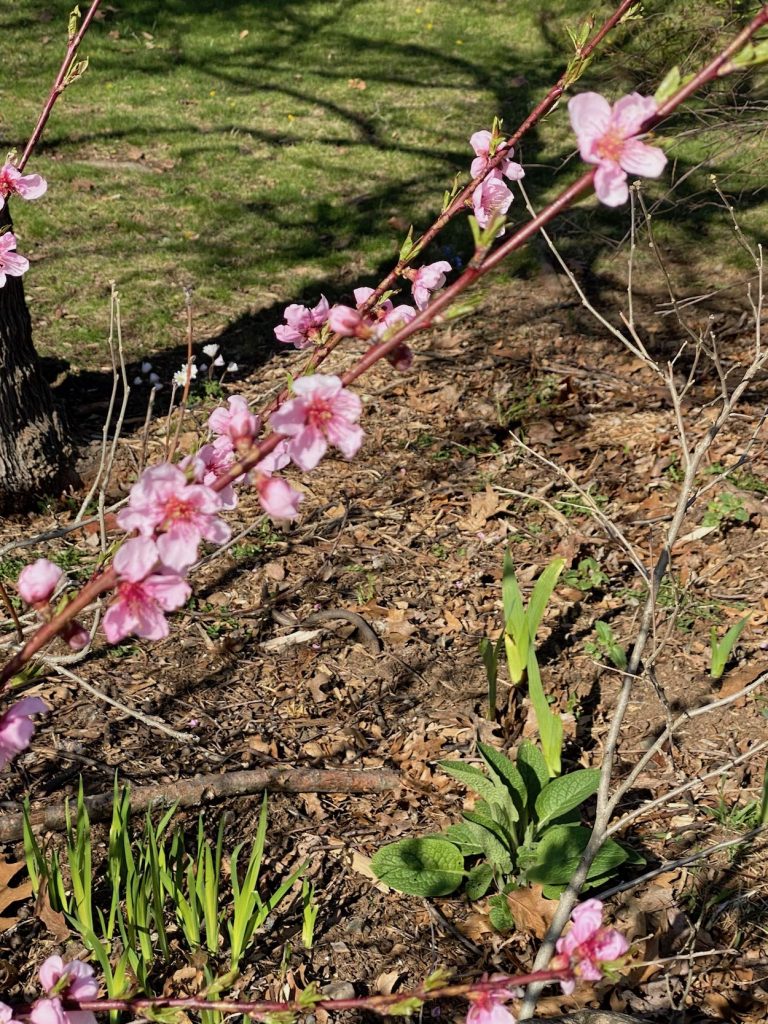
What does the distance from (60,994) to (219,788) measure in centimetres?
141

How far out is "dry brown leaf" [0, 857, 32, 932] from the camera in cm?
247

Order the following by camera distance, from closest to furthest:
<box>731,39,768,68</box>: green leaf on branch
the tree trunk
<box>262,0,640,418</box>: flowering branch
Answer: <box>731,39,768,68</box>: green leaf on branch
<box>262,0,640,418</box>: flowering branch
the tree trunk

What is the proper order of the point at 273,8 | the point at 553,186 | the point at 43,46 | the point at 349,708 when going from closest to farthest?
the point at 349,708
the point at 553,186
the point at 43,46
the point at 273,8

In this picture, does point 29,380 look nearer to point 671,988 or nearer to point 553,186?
point 671,988

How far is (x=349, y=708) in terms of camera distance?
10.7 feet

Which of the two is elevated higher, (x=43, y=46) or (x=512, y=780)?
(x=43, y=46)

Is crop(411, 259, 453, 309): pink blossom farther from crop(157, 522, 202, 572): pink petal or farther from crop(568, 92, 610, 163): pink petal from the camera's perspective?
crop(157, 522, 202, 572): pink petal

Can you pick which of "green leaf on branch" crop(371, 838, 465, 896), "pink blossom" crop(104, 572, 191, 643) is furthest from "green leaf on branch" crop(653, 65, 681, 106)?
"green leaf on branch" crop(371, 838, 465, 896)

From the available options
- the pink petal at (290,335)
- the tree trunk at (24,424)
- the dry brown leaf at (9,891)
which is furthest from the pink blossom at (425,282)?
the tree trunk at (24,424)

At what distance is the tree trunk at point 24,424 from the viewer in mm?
3924

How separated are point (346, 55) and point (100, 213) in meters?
4.57

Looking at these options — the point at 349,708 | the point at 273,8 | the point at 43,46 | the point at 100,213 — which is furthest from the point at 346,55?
the point at 349,708

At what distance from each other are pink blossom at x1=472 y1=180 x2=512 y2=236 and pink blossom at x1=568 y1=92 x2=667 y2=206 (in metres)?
0.53

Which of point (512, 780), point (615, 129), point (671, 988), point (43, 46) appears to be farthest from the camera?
point (43, 46)
